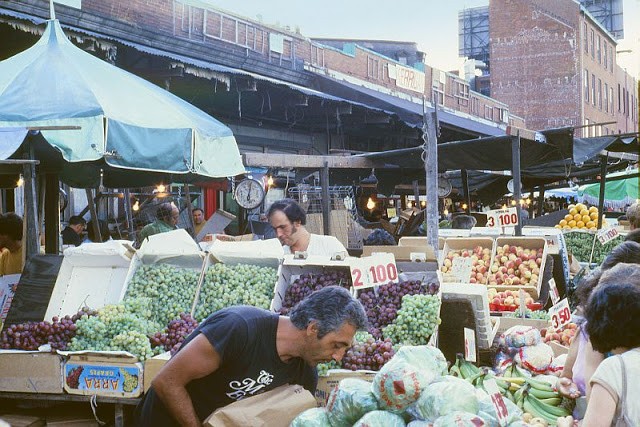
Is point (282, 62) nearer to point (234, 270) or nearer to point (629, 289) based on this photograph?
point (234, 270)

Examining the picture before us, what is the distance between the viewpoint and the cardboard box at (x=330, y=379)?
426cm

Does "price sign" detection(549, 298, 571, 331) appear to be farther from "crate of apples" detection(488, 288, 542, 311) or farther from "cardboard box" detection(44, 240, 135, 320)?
"cardboard box" detection(44, 240, 135, 320)

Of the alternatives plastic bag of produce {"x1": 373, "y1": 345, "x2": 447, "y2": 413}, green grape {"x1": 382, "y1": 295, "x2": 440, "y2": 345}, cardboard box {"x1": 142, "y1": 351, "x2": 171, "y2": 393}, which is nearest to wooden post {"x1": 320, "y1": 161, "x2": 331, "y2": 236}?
green grape {"x1": 382, "y1": 295, "x2": 440, "y2": 345}

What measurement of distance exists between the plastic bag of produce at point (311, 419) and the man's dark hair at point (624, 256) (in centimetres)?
263

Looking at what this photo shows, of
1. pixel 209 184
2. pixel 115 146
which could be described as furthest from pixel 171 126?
pixel 209 184

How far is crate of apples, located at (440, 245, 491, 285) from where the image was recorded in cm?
805

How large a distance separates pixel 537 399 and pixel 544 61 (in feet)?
162

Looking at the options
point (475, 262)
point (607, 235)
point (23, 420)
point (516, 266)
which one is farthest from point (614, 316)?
point (607, 235)

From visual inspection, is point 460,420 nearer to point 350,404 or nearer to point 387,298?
point 350,404

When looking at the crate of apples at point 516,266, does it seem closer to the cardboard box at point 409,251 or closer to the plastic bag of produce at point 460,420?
the cardboard box at point 409,251

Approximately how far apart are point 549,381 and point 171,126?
11.5 ft

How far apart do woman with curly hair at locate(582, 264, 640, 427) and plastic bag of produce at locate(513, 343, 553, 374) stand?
5.57 ft

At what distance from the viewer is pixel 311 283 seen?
5164 mm

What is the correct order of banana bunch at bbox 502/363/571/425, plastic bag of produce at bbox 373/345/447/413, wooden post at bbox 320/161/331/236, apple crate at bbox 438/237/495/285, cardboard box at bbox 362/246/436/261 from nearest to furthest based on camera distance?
plastic bag of produce at bbox 373/345/447/413 → banana bunch at bbox 502/363/571/425 → cardboard box at bbox 362/246/436/261 → apple crate at bbox 438/237/495/285 → wooden post at bbox 320/161/331/236
